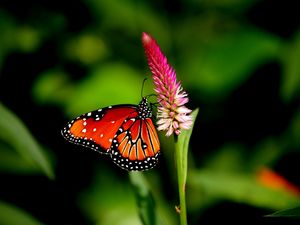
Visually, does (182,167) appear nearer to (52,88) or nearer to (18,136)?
(18,136)

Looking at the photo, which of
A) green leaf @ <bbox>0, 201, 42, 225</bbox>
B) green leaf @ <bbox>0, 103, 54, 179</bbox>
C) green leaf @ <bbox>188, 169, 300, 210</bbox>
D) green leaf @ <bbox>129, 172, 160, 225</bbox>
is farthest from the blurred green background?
green leaf @ <bbox>0, 103, 54, 179</bbox>

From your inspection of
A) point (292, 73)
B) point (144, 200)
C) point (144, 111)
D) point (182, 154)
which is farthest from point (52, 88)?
point (182, 154)

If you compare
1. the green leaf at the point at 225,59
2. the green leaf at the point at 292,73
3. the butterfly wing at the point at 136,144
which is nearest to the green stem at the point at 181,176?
the butterfly wing at the point at 136,144

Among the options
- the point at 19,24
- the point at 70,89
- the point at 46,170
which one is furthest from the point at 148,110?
the point at 19,24

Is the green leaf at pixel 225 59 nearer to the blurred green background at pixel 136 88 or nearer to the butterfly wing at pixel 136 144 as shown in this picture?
the blurred green background at pixel 136 88

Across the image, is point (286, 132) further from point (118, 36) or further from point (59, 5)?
point (59, 5)

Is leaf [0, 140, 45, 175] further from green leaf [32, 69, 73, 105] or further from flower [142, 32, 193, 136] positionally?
flower [142, 32, 193, 136]
